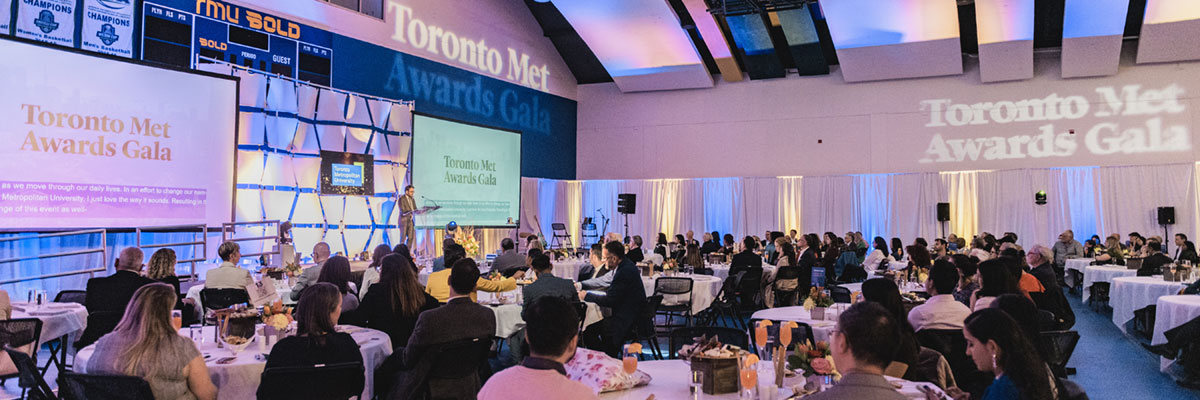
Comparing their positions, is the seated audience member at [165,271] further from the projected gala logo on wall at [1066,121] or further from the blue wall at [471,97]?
the projected gala logo on wall at [1066,121]

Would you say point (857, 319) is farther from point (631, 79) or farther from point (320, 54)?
point (631, 79)

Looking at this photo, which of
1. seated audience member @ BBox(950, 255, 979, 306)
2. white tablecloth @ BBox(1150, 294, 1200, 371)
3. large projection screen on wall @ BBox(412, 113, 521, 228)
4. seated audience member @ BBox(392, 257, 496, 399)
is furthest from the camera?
large projection screen on wall @ BBox(412, 113, 521, 228)

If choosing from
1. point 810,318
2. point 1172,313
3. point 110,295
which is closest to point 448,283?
point 810,318

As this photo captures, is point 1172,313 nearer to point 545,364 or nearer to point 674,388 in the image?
point 674,388

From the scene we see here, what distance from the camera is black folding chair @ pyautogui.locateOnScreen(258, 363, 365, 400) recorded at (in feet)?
11.3

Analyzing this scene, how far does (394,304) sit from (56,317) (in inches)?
107

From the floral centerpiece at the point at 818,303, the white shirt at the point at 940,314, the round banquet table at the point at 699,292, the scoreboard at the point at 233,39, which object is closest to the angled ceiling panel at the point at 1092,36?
the round banquet table at the point at 699,292

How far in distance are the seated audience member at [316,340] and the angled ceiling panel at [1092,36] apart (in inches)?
619

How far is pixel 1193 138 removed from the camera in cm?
1652

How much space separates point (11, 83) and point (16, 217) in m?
1.53

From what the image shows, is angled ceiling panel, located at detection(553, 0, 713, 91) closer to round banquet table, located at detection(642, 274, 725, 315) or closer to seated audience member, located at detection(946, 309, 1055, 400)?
round banquet table, located at detection(642, 274, 725, 315)

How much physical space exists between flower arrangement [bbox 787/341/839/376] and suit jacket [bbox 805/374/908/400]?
981mm

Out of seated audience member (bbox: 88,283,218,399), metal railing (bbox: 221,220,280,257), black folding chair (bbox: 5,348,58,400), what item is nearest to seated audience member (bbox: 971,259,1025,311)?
seated audience member (bbox: 88,283,218,399)

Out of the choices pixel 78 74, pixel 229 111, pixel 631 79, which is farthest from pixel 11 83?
Answer: pixel 631 79
